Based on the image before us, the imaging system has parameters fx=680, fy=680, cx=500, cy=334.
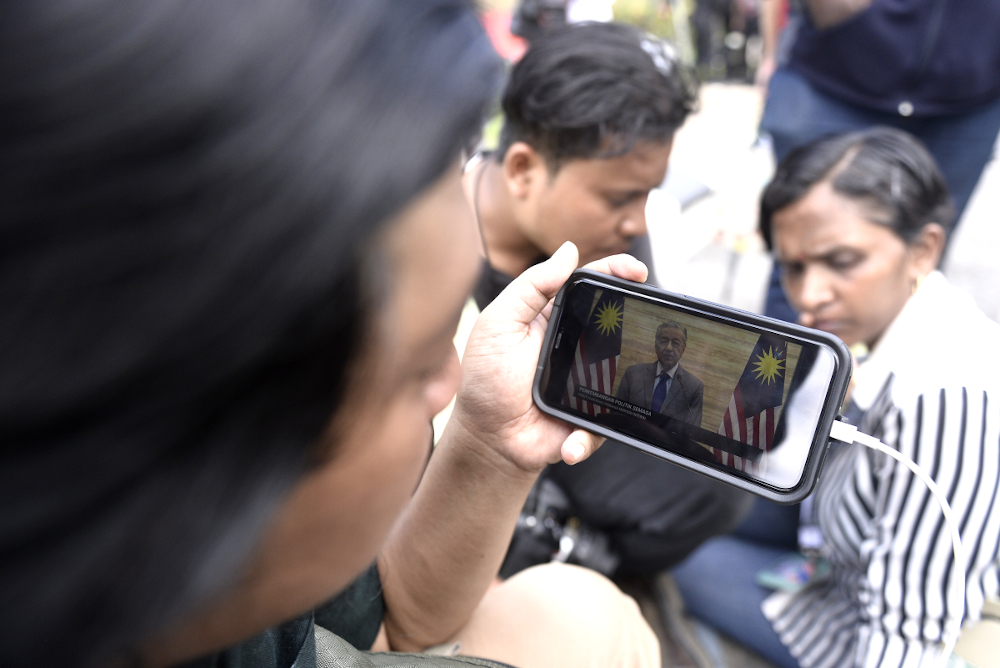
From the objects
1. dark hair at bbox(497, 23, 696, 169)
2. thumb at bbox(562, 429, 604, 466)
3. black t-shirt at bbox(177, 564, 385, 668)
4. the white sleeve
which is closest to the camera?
black t-shirt at bbox(177, 564, 385, 668)

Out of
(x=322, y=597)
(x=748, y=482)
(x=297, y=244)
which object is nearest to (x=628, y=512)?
(x=748, y=482)

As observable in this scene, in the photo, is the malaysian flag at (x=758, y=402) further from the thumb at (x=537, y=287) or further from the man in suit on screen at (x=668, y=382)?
the thumb at (x=537, y=287)

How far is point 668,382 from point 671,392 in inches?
0.5

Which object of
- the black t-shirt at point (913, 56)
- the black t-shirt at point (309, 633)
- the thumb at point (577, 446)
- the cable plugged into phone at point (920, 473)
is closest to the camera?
the black t-shirt at point (309, 633)

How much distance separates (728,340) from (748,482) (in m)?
0.18

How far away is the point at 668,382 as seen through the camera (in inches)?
35.5

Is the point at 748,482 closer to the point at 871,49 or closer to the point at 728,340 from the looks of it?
the point at 728,340

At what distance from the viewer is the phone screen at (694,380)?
0.83m

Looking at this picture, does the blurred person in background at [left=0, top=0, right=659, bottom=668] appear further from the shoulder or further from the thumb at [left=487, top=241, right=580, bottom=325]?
the shoulder

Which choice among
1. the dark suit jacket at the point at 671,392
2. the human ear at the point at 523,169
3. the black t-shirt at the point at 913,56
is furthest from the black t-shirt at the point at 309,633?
the black t-shirt at the point at 913,56

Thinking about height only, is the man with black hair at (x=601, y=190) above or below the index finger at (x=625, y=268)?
below

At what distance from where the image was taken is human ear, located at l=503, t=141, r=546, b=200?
181cm

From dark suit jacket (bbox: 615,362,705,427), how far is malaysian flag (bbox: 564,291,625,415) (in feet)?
0.08

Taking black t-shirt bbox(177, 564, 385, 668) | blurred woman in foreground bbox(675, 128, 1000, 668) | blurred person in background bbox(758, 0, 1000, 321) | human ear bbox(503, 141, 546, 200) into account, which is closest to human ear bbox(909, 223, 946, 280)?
blurred woman in foreground bbox(675, 128, 1000, 668)
